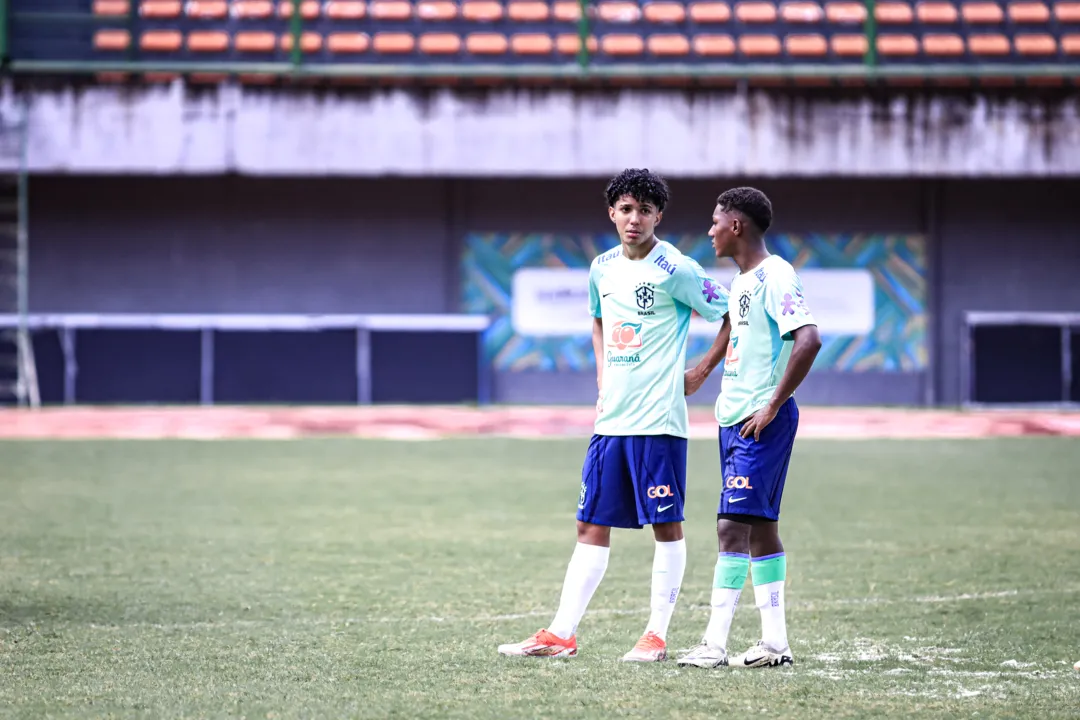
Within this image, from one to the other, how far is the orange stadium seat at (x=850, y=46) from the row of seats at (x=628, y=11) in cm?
45

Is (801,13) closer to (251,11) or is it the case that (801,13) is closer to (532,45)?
(532,45)

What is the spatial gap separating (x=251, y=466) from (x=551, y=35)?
13820 millimetres

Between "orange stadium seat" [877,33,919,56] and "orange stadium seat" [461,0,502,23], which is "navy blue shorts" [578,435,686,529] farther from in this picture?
"orange stadium seat" [877,33,919,56]

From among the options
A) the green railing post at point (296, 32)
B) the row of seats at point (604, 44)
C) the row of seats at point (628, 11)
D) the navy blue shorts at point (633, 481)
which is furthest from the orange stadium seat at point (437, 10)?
the navy blue shorts at point (633, 481)

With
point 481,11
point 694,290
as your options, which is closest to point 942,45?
point 481,11

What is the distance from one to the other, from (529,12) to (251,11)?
480cm

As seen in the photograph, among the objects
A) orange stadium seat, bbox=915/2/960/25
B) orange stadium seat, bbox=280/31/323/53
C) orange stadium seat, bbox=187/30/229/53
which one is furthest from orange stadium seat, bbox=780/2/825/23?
orange stadium seat, bbox=187/30/229/53

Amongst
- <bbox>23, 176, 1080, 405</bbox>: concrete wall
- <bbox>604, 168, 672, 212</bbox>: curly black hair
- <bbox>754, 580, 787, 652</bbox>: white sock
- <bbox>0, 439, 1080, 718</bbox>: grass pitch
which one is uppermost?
<bbox>23, 176, 1080, 405</bbox>: concrete wall

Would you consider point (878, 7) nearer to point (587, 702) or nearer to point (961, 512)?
point (961, 512)

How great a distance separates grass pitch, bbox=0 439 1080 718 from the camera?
17.3ft

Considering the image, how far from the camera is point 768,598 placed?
233 inches

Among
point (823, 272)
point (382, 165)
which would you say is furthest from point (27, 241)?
point (823, 272)

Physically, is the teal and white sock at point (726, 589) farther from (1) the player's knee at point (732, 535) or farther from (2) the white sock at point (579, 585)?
(2) the white sock at point (579, 585)

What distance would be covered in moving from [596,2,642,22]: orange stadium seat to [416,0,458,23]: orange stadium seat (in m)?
2.53
